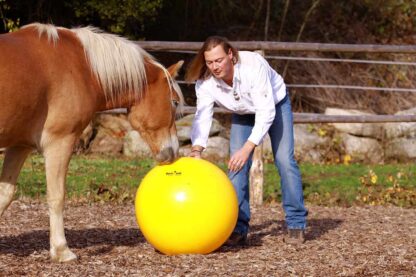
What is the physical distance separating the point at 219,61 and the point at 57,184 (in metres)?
1.37

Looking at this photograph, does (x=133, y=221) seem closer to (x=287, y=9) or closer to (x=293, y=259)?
(x=293, y=259)

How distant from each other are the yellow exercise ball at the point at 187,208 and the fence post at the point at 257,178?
296 cm

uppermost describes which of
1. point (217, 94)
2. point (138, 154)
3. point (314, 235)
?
point (217, 94)

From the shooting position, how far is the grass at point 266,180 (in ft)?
29.2

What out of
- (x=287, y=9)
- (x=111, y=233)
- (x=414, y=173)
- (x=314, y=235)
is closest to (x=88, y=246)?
(x=111, y=233)

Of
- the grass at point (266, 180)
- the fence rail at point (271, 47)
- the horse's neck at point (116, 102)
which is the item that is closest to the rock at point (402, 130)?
the grass at point (266, 180)

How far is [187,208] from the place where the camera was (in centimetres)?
543

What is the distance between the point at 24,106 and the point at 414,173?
7.24 metres

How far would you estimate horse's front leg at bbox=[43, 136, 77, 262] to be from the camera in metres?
5.32

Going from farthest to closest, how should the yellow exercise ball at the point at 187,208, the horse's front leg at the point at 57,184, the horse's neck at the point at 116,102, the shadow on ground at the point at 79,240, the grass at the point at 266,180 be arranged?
1. the grass at the point at 266,180
2. the shadow on ground at the point at 79,240
3. the horse's neck at the point at 116,102
4. the yellow exercise ball at the point at 187,208
5. the horse's front leg at the point at 57,184

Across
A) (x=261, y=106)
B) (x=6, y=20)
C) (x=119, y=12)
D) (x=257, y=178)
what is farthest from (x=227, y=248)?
(x=6, y=20)

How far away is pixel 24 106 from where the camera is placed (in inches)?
203

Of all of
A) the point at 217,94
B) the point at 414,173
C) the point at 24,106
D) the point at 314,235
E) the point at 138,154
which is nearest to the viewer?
the point at 24,106

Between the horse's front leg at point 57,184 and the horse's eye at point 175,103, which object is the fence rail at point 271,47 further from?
the horse's front leg at point 57,184
